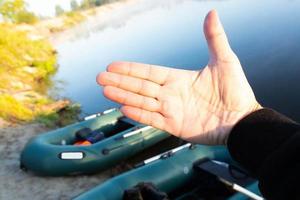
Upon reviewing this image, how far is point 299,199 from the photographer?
1.26 metres

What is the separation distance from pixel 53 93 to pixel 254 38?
8102 millimetres

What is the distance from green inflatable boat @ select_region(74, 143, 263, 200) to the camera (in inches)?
151

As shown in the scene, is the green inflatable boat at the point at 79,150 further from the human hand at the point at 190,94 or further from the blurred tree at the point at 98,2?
the blurred tree at the point at 98,2

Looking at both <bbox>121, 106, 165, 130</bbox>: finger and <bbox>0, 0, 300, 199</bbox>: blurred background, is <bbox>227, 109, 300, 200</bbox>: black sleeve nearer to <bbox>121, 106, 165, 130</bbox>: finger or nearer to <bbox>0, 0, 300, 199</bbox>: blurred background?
<bbox>121, 106, 165, 130</bbox>: finger

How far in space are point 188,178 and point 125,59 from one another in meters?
12.5

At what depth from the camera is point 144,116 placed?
1.84 meters

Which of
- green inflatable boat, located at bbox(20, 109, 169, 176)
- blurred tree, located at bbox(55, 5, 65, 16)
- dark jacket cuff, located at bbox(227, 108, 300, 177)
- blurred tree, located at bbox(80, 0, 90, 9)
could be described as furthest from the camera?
blurred tree, located at bbox(80, 0, 90, 9)

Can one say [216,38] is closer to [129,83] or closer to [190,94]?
[190,94]

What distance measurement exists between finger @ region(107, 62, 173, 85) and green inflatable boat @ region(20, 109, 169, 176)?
3653mm

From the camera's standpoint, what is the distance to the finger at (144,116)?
183cm

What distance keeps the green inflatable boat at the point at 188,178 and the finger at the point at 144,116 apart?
1.90 metres

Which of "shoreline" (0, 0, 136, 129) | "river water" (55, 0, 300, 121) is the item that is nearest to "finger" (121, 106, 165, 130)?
"shoreline" (0, 0, 136, 129)

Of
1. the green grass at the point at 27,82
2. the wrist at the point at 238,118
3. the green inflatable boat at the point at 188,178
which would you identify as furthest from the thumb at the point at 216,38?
the green grass at the point at 27,82

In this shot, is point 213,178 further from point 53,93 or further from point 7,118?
point 53,93
